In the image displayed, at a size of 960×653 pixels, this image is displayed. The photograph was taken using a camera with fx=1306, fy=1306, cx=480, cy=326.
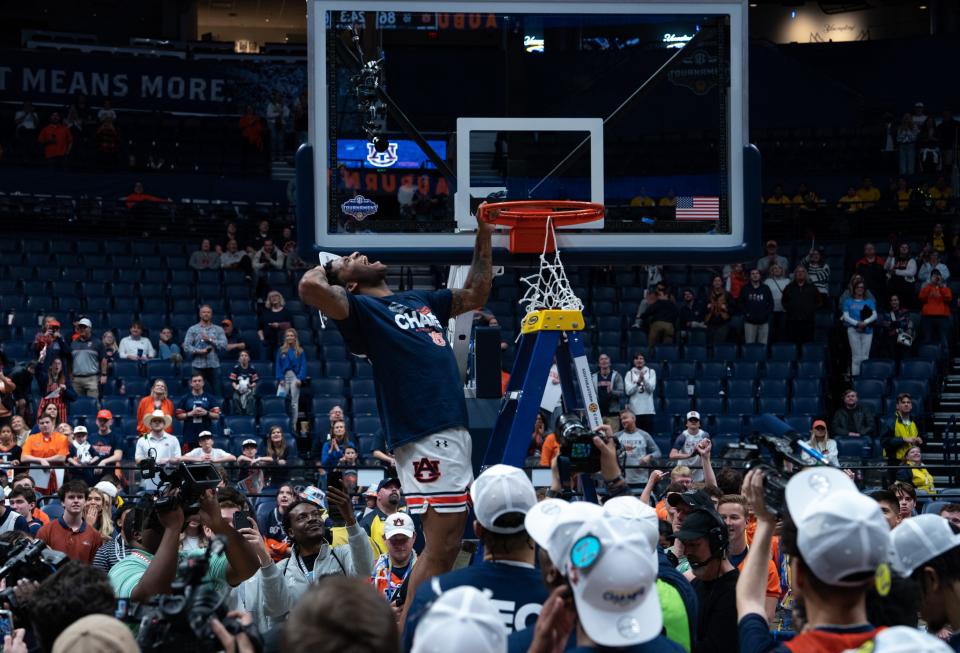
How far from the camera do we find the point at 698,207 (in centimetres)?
861

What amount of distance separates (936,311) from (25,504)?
1428 cm

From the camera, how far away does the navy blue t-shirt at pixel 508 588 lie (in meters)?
4.30

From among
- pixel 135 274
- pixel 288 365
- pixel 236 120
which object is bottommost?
pixel 288 365

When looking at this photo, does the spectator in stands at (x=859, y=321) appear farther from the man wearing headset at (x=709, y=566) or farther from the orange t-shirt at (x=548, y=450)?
the man wearing headset at (x=709, y=566)

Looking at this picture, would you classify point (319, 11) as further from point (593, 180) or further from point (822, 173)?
point (822, 173)

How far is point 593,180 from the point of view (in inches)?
334

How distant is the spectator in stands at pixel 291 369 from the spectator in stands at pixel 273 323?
3.73 ft

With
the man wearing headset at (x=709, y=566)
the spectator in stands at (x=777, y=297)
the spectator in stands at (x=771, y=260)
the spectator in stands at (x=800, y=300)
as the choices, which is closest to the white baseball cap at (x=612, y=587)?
the man wearing headset at (x=709, y=566)

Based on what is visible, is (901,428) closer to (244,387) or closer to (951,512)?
(244,387)

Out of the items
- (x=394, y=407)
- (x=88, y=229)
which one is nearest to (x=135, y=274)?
(x=88, y=229)

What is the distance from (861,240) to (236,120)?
1298 cm

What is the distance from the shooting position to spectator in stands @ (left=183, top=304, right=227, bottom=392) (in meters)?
18.9

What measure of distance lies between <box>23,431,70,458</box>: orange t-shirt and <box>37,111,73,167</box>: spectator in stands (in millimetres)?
11410

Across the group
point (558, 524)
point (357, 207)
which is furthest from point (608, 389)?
point (558, 524)
